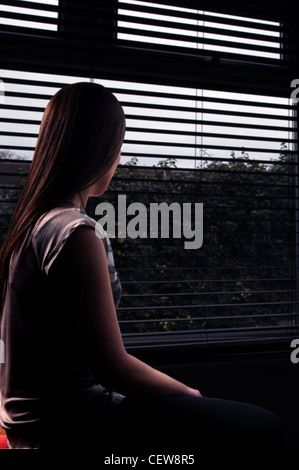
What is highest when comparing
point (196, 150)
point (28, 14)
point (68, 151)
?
point (28, 14)

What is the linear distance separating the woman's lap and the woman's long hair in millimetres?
369

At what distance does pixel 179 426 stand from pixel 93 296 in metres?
0.35

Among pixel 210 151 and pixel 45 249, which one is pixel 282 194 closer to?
pixel 210 151

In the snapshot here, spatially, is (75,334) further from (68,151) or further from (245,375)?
(245,375)

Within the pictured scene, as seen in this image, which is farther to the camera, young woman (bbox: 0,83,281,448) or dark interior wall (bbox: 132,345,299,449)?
dark interior wall (bbox: 132,345,299,449)

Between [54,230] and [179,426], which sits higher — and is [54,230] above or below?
above

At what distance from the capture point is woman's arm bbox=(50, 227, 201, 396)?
28.9 inches

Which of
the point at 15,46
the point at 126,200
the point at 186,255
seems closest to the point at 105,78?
the point at 15,46

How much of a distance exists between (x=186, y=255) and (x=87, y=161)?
0.79 m

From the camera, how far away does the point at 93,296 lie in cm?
74

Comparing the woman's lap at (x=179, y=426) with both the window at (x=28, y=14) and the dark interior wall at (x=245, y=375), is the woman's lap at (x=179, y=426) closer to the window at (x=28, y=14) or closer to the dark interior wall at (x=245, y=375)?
the dark interior wall at (x=245, y=375)
